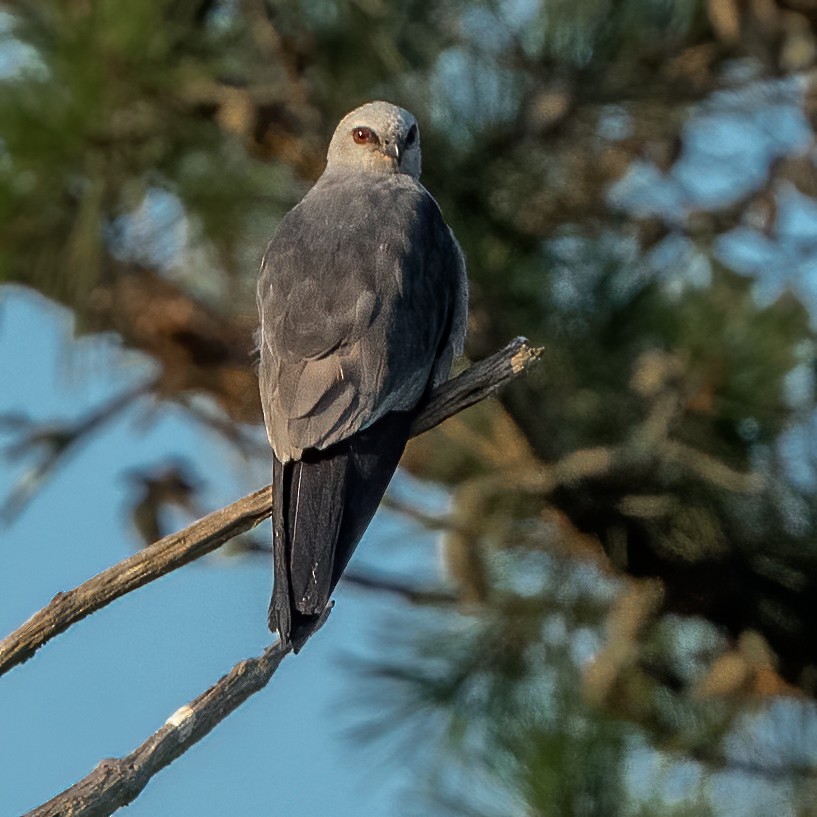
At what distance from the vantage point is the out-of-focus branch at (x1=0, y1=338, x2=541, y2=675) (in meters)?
2.48

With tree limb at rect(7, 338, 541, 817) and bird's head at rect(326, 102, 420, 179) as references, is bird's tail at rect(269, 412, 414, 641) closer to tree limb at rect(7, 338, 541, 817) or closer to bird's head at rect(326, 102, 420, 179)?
tree limb at rect(7, 338, 541, 817)

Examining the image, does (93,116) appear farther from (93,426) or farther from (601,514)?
(601,514)

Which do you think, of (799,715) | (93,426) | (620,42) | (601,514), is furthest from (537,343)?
(93,426)

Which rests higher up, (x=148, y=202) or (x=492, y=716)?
(x=148, y=202)

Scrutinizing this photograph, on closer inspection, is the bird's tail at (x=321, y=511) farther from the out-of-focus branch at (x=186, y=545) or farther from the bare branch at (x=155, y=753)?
the bare branch at (x=155, y=753)

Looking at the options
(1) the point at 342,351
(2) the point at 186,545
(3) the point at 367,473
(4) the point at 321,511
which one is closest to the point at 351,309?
(1) the point at 342,351

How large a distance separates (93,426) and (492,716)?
5.16 feet

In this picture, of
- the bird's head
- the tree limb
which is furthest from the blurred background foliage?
the tree limb

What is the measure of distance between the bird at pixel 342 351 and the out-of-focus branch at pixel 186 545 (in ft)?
0.17

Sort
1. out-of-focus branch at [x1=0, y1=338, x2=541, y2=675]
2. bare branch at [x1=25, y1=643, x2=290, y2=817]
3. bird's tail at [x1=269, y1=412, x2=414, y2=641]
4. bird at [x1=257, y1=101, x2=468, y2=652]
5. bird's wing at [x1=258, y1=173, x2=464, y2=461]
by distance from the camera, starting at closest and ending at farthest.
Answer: bare branch at [x1=25, y1=643, x2=290, y2=817], out-of-focus branch at [x1=0, y1=338, x2=541, y2=675], bird's tail at [x1=269, y1=412, x2=414, y2=641], bird at [x1=257, y1=101, x2=468, y2=652], bird's wing at [x1=258, y1=173, x2=464, y2=461]

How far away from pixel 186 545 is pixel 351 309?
27.9 inches

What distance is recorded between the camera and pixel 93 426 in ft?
15.4

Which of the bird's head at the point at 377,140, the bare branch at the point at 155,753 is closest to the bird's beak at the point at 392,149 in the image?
the bird's head at the point at 377,140

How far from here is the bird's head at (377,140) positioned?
3.76 metres
